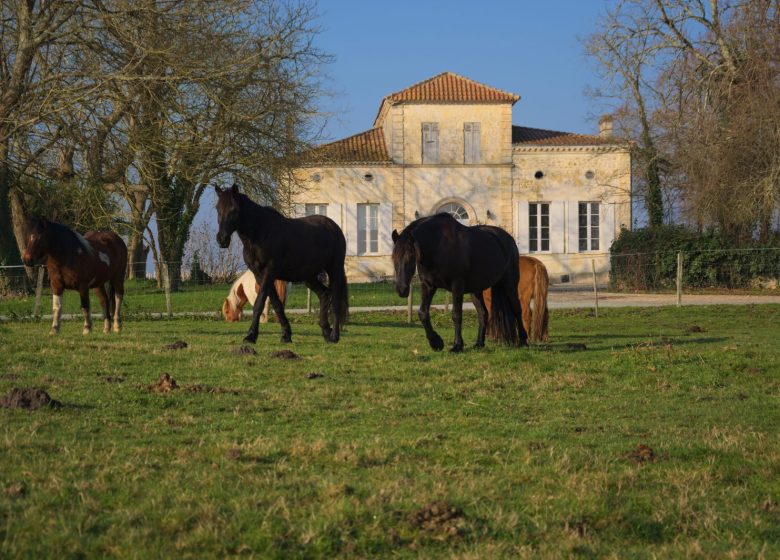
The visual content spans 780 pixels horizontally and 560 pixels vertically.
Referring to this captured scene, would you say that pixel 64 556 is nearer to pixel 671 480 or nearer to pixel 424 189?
pixel 671 480

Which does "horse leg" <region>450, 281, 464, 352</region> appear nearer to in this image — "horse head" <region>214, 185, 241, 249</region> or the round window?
"horse head" <region>214, 185, 241, 249</region>

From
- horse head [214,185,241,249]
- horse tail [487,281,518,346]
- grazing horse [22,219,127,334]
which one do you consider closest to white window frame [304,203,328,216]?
grazing horse [22,219,127,334]

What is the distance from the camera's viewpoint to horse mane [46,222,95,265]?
1337cm

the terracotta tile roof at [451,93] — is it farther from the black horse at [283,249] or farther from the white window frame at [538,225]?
the black horse at [283,249]

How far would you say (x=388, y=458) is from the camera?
213 inches

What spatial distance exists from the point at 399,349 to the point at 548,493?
722cm

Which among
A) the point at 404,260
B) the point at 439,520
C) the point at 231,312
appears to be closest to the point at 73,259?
the point at 404,260

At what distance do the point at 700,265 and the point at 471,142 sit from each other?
1864cm

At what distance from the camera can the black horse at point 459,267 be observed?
1098 centimetres

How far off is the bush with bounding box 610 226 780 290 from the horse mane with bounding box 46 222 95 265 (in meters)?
22.0

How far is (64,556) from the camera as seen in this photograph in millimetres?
3607

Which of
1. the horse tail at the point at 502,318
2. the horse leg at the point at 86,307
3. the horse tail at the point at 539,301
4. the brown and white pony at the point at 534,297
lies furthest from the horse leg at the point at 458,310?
the horse leg at the point at 86,307

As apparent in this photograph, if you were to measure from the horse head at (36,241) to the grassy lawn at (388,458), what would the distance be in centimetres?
301

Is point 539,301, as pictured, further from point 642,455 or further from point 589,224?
point 589,224
